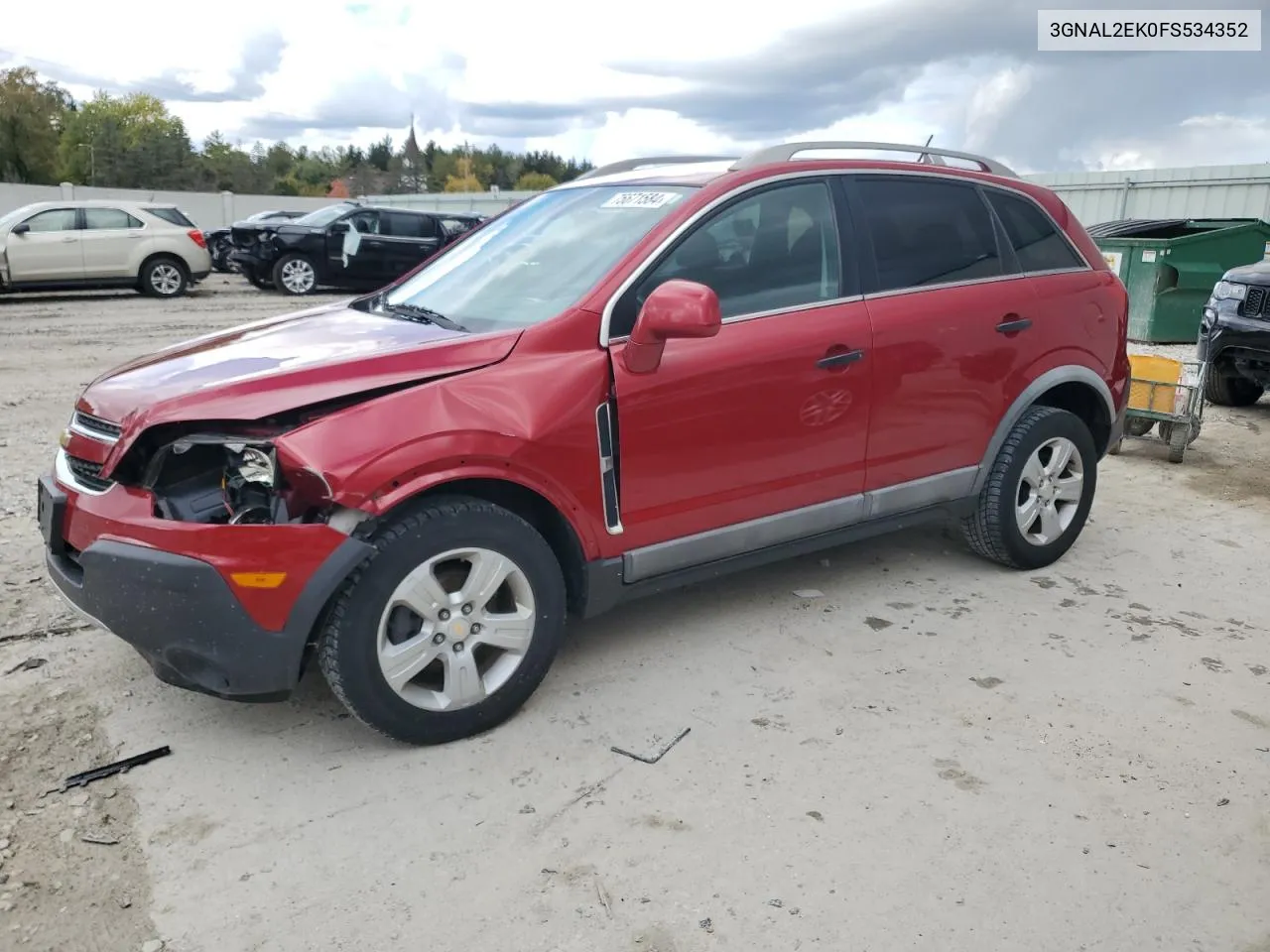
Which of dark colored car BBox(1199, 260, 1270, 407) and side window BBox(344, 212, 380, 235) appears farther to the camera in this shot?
side window BBox(344, 212, 380, 235)

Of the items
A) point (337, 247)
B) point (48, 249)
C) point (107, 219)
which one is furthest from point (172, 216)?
point (337, 247)

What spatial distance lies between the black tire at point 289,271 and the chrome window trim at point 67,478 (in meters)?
14.6

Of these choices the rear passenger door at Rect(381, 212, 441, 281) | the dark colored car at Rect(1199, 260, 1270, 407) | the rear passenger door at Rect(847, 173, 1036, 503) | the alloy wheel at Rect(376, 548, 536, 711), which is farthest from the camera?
the rear passenger door at Rect(381, 212, 441, 281)

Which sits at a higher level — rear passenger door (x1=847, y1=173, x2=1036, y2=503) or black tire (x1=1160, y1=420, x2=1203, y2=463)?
rear passenger door (x1=847, y1=173, x2=1036, y2=503)

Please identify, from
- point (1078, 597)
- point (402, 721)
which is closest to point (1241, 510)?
point (1078, 597)

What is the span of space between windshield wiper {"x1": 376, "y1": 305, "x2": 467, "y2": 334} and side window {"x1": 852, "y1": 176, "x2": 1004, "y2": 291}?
165 cm

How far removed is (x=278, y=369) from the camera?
3.04 metres

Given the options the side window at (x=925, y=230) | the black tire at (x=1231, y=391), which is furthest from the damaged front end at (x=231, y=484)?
the black tire at (x=1231, y=391)

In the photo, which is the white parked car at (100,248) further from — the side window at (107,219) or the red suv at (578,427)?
the red suv at (578,427)

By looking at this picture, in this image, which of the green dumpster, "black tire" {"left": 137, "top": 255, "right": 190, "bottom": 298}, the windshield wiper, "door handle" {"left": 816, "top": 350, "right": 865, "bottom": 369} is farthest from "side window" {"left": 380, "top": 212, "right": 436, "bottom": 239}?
"door handle" {"left": 816, "top": 350, "right": 865, "bottom": 369}

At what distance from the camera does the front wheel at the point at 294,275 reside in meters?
17.1

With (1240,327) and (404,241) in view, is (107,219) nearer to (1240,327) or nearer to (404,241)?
(404,241)

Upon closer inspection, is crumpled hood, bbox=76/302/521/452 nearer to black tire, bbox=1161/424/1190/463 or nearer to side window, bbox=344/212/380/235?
black tire, bbox=1161/424/1190/463

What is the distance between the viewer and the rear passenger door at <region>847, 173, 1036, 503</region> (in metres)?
4.00
